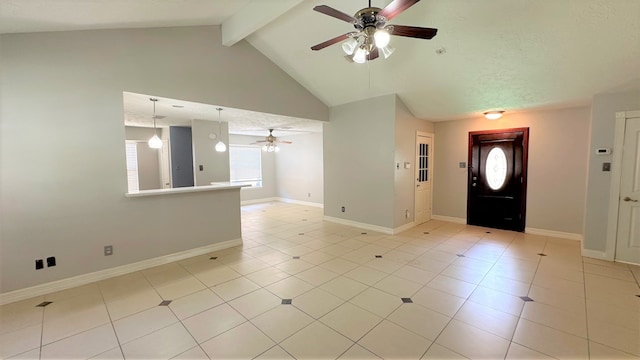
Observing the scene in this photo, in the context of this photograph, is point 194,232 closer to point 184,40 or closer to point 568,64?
point 184,40

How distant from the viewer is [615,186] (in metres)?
3.79

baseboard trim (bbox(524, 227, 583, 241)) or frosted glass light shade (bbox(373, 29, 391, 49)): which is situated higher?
frosted glass light shade (bbox(373, 29, 391, 49))

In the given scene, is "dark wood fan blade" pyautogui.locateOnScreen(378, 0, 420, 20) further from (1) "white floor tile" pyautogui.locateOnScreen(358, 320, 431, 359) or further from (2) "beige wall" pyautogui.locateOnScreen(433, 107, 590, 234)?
(2) "beige wall" pyautogui.locateOnScreen(433, 107, 590, 234)

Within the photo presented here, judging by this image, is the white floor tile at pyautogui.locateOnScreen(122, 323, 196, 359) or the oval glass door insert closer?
the white floor tile at pyautogui.locateOnScreen(122, 323, 196, 359)

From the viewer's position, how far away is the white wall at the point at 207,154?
19.9 ft

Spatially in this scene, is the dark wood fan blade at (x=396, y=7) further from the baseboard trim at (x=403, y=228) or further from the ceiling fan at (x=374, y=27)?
the baseboard trim at (x=403, y=228)

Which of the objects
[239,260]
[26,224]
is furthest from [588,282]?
[26,224]

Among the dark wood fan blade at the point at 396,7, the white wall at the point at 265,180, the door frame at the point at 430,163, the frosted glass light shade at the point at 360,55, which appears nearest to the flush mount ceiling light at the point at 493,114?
the door frame at the point at 430,163

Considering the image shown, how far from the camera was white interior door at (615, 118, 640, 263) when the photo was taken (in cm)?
366

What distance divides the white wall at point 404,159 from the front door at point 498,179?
1421mm

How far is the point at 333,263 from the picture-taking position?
3.78 metres

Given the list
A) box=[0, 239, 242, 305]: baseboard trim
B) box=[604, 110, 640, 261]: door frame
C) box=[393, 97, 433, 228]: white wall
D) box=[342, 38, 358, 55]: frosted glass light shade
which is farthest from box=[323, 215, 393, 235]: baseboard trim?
box=[342, 38, 358, 55]: frosted glass light shade

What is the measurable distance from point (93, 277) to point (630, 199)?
7.37 meters

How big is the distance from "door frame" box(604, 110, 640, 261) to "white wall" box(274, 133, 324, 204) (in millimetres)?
6232
